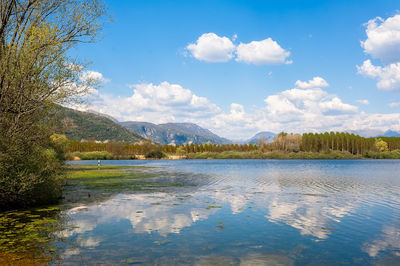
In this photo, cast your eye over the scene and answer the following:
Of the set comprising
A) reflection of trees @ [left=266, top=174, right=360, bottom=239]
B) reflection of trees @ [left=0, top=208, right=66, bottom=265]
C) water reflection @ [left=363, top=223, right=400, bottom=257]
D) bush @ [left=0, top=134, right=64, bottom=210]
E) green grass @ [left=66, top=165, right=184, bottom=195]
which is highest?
bush @ [left=0, top=134, right=64, bottom=210]

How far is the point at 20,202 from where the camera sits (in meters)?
22.5

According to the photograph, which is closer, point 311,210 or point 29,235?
point 29,235

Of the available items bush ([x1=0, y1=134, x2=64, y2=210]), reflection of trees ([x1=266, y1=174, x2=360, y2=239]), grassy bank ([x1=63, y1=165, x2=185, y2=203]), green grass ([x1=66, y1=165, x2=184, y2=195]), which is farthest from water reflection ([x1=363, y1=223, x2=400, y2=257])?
green grass ([x1=66, y1=165, x2=184, y2=195])

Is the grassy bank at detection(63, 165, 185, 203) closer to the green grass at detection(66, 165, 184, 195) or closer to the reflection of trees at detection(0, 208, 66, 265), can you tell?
the green grass at detection(66, 165, 184, 195)

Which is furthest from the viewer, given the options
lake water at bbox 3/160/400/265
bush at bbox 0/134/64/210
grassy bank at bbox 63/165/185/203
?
grassy bank at bbox 63/165/185/203

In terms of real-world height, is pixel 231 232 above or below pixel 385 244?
below

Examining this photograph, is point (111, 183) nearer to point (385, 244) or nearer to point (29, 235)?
point (29, 235)

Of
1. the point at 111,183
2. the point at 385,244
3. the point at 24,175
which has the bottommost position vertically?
the point at 111,183

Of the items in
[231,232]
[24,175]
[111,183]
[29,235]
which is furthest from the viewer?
[111,183]

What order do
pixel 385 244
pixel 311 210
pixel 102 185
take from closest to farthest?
pixel 385 244, pixel 311 210, pixel 102 185

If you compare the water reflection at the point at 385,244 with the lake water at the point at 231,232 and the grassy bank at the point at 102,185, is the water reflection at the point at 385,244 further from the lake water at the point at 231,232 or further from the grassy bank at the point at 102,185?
the grassy bank at the point at 102,185

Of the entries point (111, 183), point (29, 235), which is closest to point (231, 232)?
point (29, 235)

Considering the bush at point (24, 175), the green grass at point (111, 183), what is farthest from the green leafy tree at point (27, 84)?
the green grass at point (111, 183)

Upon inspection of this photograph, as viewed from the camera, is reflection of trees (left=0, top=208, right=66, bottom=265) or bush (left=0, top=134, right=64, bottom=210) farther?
bush (left=0, top=134, right=64, bottom=210)
